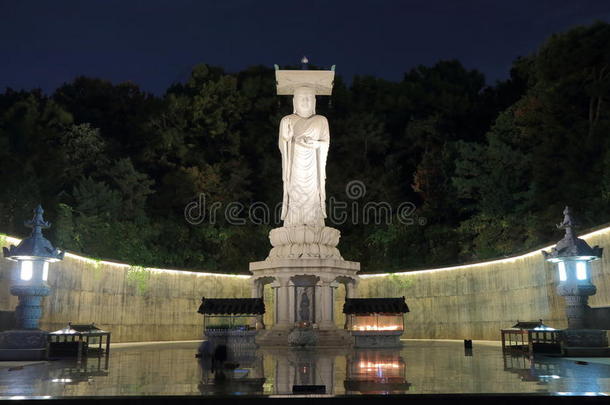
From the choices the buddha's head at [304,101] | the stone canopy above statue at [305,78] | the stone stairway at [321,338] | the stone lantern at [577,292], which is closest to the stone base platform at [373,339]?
the stone stairway at [321,338]

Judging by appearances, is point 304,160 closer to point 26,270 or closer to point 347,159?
point 26,270

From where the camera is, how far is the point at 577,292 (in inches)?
502

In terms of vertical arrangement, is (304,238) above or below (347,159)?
below

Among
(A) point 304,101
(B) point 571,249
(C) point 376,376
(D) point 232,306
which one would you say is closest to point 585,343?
(B) point 571,249

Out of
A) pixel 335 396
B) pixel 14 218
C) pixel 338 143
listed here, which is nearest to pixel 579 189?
pixel 338 143

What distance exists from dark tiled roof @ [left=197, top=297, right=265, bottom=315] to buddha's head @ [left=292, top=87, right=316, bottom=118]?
23.9 feet

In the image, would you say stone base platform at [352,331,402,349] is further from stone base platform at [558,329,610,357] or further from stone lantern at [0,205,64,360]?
stone lantern at [0,205,64,360]

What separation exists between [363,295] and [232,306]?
956 centimetres

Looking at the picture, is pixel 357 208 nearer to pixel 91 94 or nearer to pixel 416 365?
pixel 91 94

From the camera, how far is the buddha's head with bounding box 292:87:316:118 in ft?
66.4

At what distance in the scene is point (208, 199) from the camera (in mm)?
31469

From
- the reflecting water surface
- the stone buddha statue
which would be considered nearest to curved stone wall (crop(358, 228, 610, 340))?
the stone buddha statue

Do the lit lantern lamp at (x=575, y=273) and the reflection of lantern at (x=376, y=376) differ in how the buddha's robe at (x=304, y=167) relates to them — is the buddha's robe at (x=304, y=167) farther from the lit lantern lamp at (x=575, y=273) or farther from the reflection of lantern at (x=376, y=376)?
the reflection of lantern at (x=376, y=376)

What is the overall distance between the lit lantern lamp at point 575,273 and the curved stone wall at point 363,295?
5.23 ft
